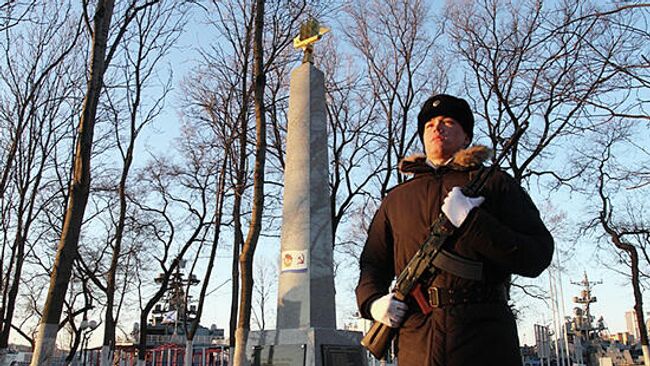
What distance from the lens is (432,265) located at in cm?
215

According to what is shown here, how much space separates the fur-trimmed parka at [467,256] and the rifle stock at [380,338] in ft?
0.15

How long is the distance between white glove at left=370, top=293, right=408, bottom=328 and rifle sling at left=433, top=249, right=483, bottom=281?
0.22m

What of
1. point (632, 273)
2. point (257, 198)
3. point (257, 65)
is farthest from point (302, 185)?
point (632, 273)

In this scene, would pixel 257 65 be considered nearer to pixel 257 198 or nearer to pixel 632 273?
pixel 257 198

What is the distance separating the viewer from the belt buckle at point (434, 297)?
2.12 m

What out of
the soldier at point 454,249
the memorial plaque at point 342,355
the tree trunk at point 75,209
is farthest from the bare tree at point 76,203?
the soldier at point 454,249

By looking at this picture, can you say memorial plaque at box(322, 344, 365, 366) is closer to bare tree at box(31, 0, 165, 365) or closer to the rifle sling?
bare tree at box(31, 0, 165, 365)

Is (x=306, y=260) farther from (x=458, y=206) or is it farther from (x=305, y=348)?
(x=458, y=206)

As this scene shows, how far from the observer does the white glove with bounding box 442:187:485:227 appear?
6.76 ft

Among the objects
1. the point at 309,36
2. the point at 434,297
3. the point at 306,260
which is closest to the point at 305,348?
the point at 306,260

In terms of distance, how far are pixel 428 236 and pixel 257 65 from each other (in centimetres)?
1038

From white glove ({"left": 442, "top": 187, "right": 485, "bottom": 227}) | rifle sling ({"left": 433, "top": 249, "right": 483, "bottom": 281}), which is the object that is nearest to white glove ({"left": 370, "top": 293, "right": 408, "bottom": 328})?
rifle sling ({"left": 433, "top": 249, "right": 483, "bottom": 281})

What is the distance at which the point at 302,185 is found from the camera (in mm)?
7863

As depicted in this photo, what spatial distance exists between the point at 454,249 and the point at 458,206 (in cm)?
17
